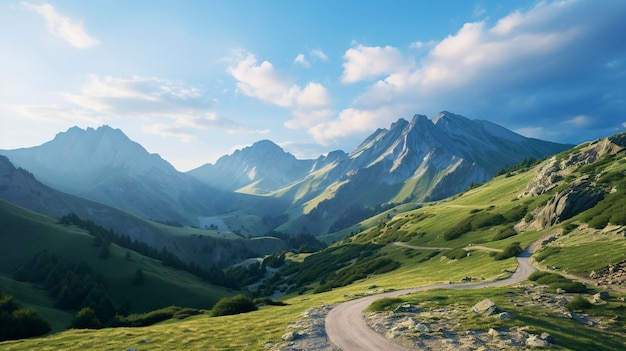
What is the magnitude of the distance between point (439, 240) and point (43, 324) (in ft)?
297

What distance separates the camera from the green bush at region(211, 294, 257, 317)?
51.1 m

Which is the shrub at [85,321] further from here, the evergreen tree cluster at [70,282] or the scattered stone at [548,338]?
the scattered stone at [548,338]

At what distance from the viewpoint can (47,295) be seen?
107750 millimetres

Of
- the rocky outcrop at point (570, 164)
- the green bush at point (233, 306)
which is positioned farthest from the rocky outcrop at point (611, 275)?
the rocky outcrop at point (570, 164)

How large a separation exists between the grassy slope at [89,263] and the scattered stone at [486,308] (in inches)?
3444

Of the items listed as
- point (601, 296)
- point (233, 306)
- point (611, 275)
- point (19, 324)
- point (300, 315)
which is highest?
point (611, 275)

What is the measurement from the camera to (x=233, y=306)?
52.1 m

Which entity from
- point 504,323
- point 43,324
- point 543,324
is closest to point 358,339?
point 504,323

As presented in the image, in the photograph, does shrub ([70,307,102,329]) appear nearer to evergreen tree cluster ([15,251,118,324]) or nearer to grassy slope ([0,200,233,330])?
grassy slope ([0,200,233,330])

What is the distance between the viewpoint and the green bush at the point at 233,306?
51125 mm

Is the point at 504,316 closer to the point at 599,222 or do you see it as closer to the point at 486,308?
the point at 486,308

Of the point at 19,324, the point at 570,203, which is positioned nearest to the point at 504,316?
the point at 570,203

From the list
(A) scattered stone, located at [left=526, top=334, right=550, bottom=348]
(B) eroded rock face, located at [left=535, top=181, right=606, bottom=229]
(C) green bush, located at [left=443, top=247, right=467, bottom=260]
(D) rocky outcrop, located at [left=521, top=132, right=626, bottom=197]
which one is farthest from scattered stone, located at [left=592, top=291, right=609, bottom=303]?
(D) rocky outcrop, located at [left=521, top=132, right=626, bottom=197]

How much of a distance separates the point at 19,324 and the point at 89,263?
10489 cm
